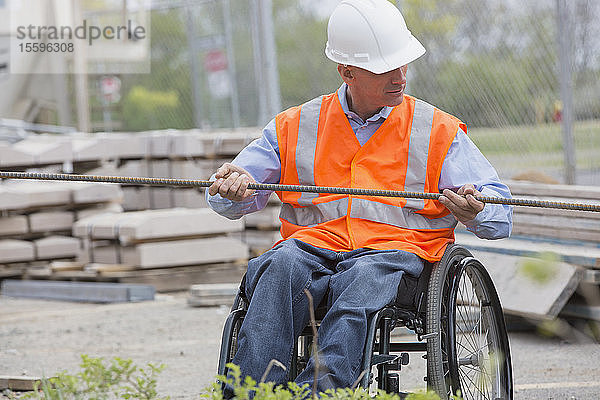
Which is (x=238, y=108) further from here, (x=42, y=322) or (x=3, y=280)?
(x=42, y=322)

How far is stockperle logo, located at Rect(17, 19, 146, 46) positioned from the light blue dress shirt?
8351 millimetres

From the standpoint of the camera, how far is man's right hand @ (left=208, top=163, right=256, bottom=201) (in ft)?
11.4

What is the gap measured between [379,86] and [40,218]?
5.85 metres

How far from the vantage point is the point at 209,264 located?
834cm

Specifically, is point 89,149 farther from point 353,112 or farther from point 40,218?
point 353,112

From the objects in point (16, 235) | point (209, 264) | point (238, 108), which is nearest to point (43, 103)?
point (238, 108)

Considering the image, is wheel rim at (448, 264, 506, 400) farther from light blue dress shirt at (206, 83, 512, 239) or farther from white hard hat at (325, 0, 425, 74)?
white hard hat at (325, 0, 425, 74)

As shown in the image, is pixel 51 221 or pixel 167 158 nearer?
pixel 51 221

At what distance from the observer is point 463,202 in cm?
334

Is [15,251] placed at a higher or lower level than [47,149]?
lower

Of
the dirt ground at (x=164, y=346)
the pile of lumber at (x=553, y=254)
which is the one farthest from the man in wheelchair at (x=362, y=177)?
the pile of lumber at (x=553, y=254)

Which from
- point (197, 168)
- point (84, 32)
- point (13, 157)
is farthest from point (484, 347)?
point (84, 32)

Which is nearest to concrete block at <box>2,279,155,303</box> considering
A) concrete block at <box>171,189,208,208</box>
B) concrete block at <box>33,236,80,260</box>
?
concrete block at <box>33,236,80,260</box>

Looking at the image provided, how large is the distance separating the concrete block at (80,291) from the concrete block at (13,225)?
466 mm
